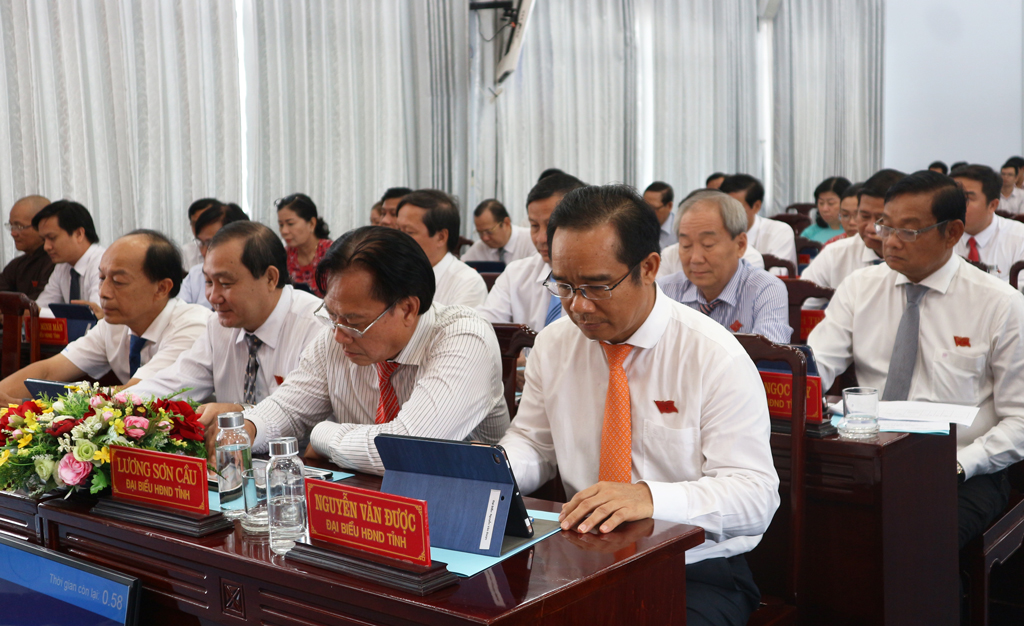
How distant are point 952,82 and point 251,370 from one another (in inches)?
389

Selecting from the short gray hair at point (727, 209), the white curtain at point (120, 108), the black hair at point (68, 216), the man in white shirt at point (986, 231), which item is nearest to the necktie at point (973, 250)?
the man in white shirt at point (986, 231)

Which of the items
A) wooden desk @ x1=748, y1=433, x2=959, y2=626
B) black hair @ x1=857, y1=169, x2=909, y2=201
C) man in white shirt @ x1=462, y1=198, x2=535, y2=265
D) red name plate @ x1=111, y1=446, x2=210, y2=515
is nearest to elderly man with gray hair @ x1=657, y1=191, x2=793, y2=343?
wooden desk @ x1=748, y1=433, x2=959, y2=626

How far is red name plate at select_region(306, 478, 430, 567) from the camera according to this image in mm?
1064

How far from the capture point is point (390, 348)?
1.86 metres

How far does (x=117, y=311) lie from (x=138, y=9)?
10.7 ft

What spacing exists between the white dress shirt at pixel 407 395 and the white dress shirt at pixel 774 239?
4086mm

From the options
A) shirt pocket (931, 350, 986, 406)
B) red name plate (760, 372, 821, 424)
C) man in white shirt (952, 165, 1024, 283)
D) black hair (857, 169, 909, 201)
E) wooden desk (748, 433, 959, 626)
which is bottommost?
wooden desk (748, 433, 959, 626)

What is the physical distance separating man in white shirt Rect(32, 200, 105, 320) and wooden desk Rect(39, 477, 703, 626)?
11.3 feet

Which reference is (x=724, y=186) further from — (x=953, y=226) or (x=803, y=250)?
(x=953, y=226)

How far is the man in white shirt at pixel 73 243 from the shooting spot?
14.7ft

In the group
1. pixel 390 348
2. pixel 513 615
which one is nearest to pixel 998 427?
pixel 390 348


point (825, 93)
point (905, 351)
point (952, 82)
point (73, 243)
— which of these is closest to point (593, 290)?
point (905, 351)

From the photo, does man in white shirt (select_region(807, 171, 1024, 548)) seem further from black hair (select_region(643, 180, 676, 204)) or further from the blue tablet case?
black hair (select_region(643, 180, 676, 204))

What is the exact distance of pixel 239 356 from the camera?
2.54 metres
